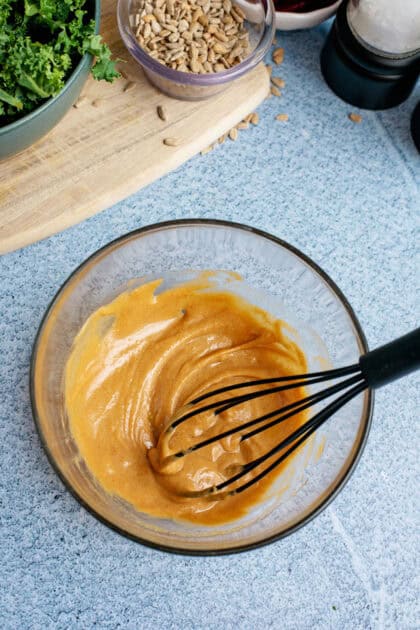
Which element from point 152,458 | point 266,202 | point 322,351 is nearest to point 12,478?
point 152,458

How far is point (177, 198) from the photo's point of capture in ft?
4.36

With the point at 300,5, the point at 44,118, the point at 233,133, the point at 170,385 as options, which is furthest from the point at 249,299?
the point at 300,5

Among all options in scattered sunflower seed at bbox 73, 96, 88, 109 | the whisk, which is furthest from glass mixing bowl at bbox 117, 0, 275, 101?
the whisk

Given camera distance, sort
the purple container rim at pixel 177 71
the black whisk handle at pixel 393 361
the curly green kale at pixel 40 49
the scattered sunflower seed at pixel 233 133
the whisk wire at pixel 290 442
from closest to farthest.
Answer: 1. the black whisk handle at pixel 393 361
2. the whisk wire at pixel 290 442
3. the curly green kale at pixel 40 49
4. the purple container rim at pixel 177 71
5. the scattered sunflower seed at pixel 233 133

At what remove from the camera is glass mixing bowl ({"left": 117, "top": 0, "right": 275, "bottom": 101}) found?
1229 millimetres

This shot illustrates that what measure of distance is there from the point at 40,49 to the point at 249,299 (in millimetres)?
474

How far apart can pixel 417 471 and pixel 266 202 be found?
51cm

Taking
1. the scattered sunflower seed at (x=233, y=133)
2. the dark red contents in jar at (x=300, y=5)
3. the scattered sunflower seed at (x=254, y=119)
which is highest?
the dark red contents in jar at (x=300, y=5)

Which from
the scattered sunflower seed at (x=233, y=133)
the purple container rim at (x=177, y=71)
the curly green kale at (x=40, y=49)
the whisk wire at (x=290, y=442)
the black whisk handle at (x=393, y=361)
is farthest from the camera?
the scattered sunflower seed at (x=233, y=133)

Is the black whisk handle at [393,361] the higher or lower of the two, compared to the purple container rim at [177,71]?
lower

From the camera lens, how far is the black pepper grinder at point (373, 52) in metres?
1.24

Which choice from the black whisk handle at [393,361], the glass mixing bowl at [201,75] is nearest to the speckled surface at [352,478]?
the glass mixing bowl at [201,75]

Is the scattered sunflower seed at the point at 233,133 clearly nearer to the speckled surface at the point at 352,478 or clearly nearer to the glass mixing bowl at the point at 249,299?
the speckled surface at the point at 352,478

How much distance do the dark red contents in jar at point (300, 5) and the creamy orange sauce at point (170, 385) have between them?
51 cm
